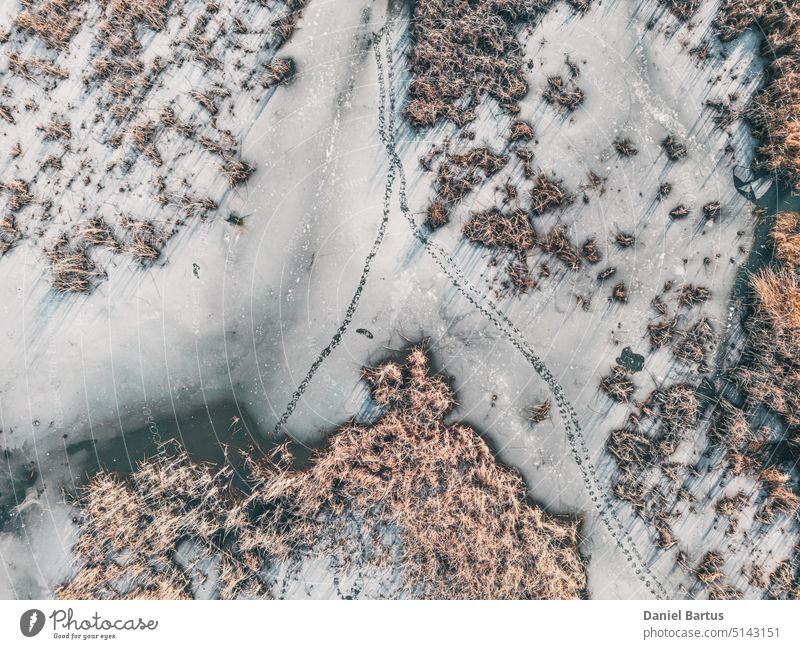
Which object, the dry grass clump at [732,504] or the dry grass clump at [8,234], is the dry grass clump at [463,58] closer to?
the dry grass clump at [8,234]

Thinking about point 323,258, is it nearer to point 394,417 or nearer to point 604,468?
point 394,417

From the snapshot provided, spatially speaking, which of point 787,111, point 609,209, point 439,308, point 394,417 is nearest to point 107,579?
point 394,417

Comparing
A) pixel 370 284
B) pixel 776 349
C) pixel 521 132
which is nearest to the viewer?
pixel 776 349

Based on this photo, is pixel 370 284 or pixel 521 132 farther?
pixel 370 284

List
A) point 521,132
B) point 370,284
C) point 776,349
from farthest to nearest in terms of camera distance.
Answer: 1. point 370,284
2. point 521,132
3. point 776,349

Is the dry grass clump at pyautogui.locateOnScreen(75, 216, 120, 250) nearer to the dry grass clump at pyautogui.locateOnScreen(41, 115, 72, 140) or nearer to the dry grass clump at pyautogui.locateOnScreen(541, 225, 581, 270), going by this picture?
the dry grass clump at pyautogui.locateOnScreen(41, 115, 72, 140)

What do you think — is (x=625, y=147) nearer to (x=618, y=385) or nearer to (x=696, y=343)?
(x=696, y=343)

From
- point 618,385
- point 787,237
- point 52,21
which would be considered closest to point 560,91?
point 787,237
